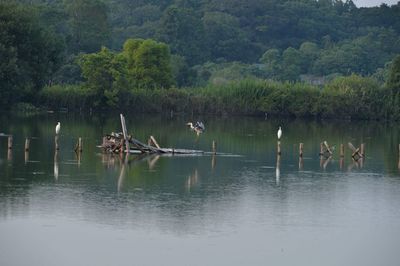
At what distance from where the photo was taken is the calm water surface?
3056 cm

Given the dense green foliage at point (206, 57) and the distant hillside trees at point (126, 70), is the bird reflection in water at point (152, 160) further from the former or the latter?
the distant hillside trees at point (126, 70)

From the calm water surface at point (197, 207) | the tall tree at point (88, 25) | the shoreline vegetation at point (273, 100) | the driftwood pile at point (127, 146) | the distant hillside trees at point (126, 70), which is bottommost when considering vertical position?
the calm water surface at point (197, 207)

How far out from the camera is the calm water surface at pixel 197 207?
1203 inches

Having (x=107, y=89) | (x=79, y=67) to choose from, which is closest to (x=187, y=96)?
(x=107, y=89)

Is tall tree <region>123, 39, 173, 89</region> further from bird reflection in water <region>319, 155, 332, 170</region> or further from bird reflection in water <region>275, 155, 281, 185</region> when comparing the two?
bird reflection in water <region>275, 155, 281, 185</region>

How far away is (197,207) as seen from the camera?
37.0m

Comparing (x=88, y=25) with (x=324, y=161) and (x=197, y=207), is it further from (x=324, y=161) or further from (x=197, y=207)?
(x=197, y=207)

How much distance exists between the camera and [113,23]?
160 m

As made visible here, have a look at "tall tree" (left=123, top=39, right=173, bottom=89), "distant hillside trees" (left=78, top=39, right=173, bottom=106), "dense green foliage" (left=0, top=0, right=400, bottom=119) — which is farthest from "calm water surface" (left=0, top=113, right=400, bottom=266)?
"tall tree" (left=123, top=39, right=173, bottom=89)

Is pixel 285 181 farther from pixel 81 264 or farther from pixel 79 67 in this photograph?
pixel 79 67

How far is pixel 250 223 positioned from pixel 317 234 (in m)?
2.23

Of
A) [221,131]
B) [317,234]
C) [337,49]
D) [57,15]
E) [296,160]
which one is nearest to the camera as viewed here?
[317,234]

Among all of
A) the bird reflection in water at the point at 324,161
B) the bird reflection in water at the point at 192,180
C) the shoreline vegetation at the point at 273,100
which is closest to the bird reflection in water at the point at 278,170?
the bird reflection in water at the point at 324,161

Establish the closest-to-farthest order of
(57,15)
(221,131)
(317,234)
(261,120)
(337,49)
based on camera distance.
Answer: (317,234), (221,131), (261,120), (57,15), (337,49)
